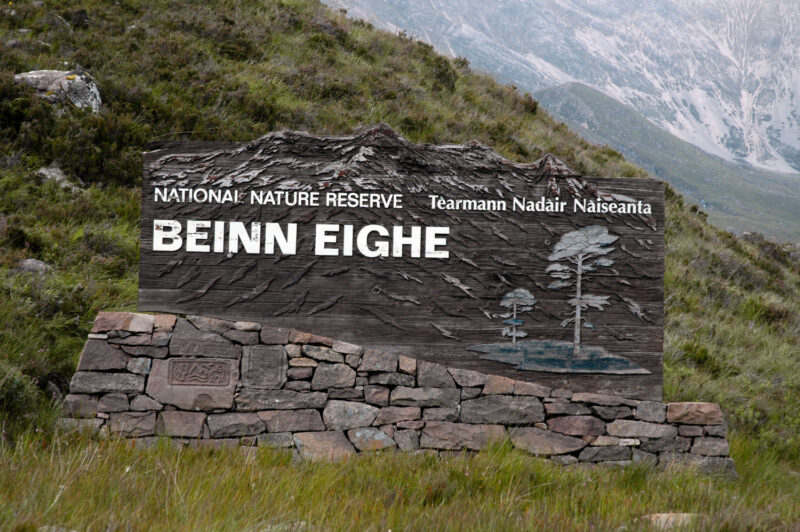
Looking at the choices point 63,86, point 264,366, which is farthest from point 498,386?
point 63,86

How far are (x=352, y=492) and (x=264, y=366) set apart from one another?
1405 millimetres

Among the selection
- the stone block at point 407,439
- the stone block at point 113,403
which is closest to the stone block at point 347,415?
the stone block at point 407,439

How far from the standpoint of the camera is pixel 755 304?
877 cm

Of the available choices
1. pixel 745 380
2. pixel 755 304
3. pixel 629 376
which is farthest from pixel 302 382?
pixel 755 304

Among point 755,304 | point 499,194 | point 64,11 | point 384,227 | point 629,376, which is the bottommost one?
point 629,376

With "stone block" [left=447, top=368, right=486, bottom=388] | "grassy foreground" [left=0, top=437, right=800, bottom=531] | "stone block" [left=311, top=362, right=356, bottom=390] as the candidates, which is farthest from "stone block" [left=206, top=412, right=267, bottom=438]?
"stone block" [left=447, top=368, right=486, bottom=388]

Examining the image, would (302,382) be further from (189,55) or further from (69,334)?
(189,55)

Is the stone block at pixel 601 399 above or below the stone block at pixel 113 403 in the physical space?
above

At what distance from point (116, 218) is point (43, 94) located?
2878 millimetres

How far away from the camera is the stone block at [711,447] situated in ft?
15.0

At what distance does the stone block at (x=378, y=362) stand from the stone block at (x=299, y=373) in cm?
44

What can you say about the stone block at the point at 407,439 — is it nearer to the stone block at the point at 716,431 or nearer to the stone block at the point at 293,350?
the stone block at the point at 293,350

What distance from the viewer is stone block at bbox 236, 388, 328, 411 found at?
4.48 meters

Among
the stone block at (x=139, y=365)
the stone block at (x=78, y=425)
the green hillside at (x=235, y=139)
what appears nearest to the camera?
the stone block at (x=78, y=425)
